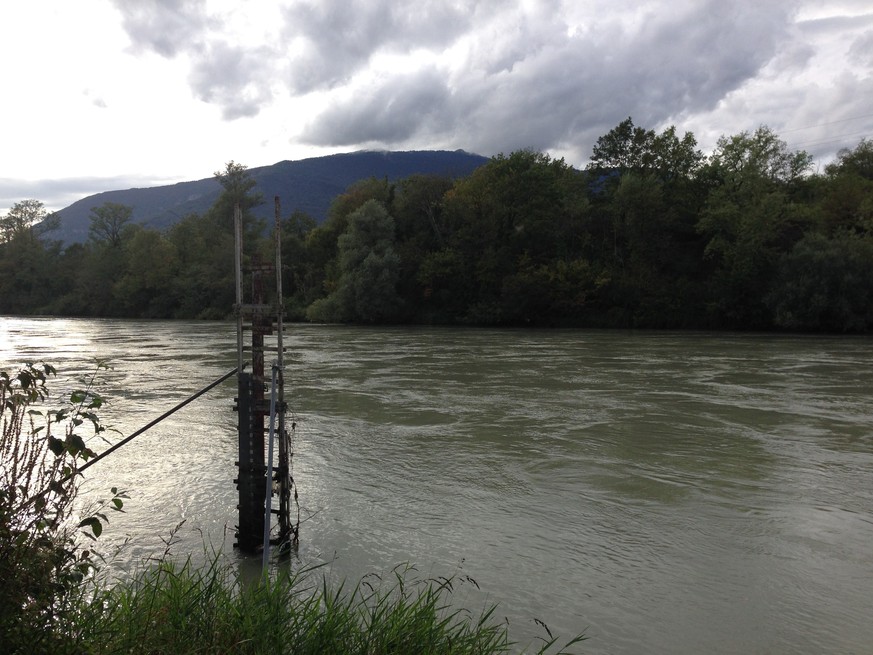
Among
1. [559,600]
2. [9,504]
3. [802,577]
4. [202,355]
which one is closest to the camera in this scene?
[9,504]

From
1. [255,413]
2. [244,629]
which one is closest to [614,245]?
[255,413]

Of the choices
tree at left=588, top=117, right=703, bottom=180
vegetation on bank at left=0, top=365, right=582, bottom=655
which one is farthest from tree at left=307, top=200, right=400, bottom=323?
vegetation on bank at left=0, top=365, right=582, bottom=655

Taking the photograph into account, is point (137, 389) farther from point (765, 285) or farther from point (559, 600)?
point (765, 285)

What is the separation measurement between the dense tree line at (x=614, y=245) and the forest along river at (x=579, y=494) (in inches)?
1104

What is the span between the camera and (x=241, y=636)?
3.58 metres

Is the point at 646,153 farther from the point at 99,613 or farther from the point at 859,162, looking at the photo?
the point at 99,613

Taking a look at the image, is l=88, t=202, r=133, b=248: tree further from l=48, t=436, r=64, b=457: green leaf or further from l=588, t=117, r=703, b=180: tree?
l=48, t=436, r=64, b=457: green leaf

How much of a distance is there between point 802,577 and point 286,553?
480 cm

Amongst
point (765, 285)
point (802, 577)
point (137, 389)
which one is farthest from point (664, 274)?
point (802, 577)

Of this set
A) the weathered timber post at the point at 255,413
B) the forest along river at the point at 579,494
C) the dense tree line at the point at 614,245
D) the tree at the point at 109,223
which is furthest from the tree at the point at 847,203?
the tree at the point at 109,223

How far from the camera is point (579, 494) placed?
862cm

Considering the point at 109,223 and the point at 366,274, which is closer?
the point at 366,274

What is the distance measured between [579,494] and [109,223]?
101m

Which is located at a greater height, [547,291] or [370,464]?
[547,291]
